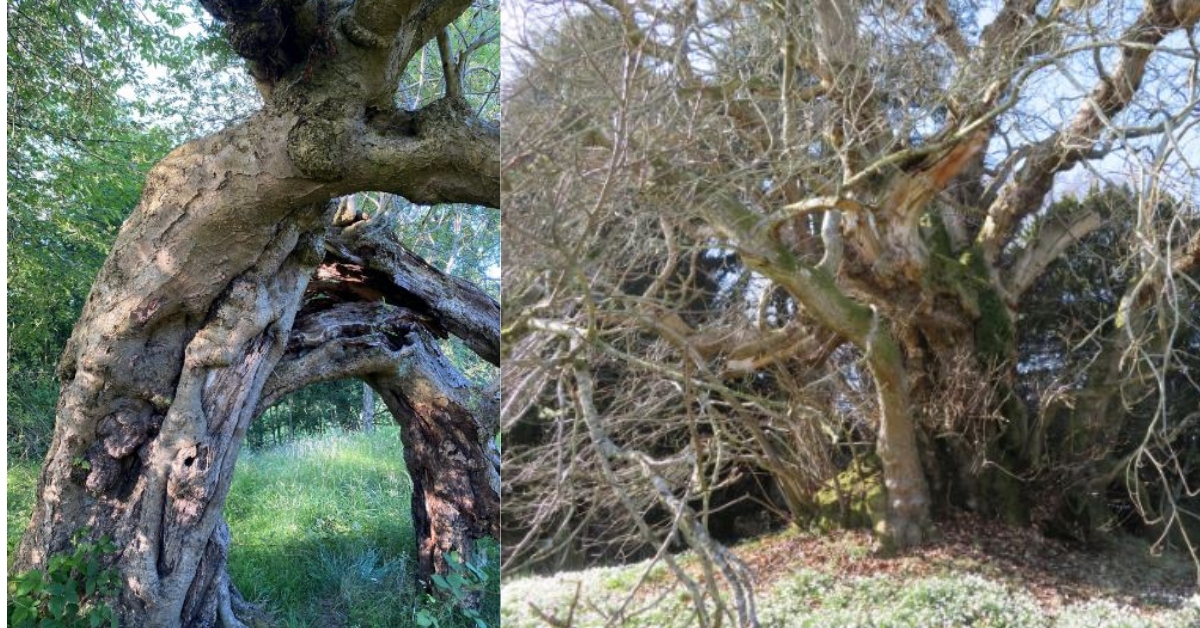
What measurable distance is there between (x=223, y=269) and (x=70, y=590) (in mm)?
745

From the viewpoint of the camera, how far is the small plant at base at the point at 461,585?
2.48m

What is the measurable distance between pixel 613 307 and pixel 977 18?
2.91 ft

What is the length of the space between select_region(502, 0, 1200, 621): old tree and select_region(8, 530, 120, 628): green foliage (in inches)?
36.1

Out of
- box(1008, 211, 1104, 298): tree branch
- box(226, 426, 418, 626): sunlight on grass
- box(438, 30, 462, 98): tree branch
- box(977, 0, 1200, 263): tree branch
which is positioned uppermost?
box(438, 30, 462, 98): tree branch

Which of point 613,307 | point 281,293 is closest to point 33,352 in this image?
point 281,293

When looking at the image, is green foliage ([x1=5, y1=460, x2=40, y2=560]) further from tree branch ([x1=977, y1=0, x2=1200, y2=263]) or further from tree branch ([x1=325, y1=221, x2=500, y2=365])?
tree branch ([x1=977, y1=0, x2=1200, y2=263])

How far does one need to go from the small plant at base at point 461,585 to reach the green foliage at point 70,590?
0.71 m

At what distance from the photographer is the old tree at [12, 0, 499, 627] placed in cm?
207

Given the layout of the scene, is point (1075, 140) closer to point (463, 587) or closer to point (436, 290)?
point (436, 290)

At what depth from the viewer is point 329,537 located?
8.04 feet

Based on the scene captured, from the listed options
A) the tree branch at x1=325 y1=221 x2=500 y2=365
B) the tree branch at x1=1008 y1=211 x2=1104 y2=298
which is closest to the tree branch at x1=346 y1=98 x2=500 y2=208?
the tree branch at x1=325 y1=221 x2=500 y2=365

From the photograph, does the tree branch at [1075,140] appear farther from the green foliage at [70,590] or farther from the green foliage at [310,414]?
the green foliage at [70,590]

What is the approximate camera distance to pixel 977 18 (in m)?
1.91

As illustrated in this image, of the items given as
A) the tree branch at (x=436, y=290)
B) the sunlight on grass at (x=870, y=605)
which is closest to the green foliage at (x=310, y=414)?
the tree branch at (x=436, y=290)
